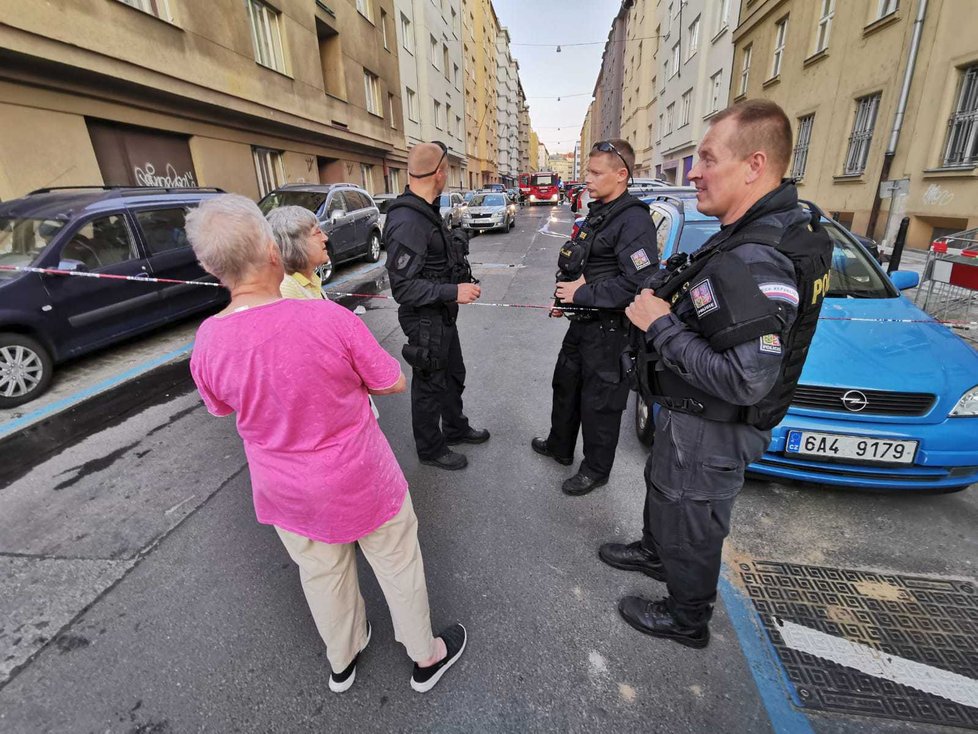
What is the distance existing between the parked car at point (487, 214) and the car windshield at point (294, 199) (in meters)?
8.16

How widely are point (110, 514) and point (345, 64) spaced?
62.0 feet

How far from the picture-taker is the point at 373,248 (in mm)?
12156

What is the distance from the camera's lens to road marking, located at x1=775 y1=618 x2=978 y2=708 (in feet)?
5.87

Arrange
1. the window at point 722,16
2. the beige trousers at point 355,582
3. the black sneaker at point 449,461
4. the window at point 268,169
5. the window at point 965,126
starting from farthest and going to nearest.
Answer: the window at point 722,16 < the window at point 268,169 < the window at point 965,126 < the black sneaker at point 449,461 < the beige trousers at point 355,582

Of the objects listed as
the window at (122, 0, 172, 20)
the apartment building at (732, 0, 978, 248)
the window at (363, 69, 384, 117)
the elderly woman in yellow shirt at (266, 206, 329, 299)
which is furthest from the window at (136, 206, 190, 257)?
the window at (363, 69, 384, 117)

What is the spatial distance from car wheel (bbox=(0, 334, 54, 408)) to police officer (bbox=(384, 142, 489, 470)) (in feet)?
12.8

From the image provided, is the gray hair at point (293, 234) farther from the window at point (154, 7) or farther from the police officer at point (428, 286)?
the window at point (154, 7)

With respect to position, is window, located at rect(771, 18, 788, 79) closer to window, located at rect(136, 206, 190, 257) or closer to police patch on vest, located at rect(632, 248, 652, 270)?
police patch on vest, located at rect(632, 248, 652, 270)

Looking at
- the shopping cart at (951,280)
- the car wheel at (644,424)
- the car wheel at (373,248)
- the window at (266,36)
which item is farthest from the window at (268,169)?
the shopping cart at (951,280)

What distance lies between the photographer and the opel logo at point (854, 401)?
101 inches

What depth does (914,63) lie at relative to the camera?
9.55 metres

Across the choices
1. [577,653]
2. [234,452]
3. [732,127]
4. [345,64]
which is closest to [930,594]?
[577,653]

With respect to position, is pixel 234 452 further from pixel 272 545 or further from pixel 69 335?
pixel 69 335

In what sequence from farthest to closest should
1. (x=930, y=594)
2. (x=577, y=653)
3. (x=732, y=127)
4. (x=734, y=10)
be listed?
(x=734, y=10) → (x=930, y=594) → (x=577, y=653) → (x=732, y=127)
